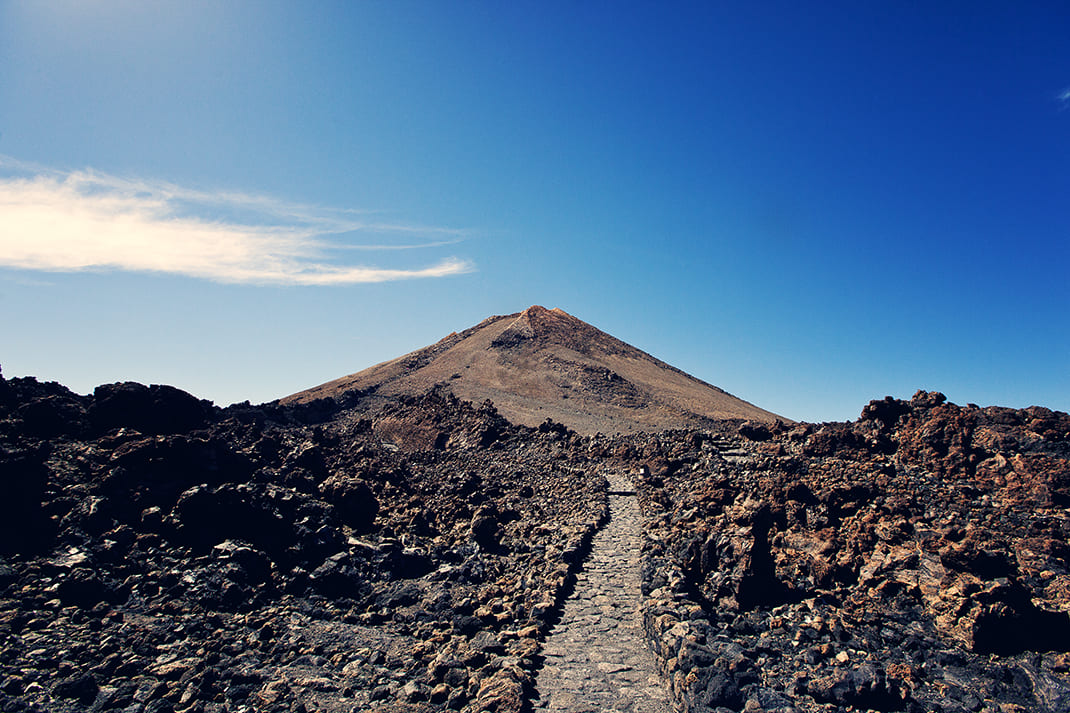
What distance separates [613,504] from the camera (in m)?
22.4

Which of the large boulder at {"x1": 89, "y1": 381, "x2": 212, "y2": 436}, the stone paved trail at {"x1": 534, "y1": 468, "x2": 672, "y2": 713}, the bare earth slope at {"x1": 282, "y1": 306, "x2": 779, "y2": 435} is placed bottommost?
the stone paved trail at {"x1": 534, "y1": 468, "x2": 672, "y2": 713}

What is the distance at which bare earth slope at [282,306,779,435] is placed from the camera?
56.7m

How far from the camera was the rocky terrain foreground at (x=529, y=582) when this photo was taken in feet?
24.6

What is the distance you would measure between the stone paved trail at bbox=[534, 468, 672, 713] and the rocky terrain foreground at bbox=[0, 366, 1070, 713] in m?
0.06

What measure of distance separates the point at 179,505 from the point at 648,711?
34.4 feet

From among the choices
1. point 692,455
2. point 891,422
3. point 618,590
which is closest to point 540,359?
point 692,455

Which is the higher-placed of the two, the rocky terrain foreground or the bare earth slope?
the bare earth slope

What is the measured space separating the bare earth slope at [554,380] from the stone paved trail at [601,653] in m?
37.3

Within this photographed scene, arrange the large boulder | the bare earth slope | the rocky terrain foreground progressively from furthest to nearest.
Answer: the bare earth slope → the large boulder → the rocky terrain foreground

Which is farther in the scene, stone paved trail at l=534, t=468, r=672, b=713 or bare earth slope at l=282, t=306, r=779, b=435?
bare earth slope at l=282, t=306, r=779, b=435

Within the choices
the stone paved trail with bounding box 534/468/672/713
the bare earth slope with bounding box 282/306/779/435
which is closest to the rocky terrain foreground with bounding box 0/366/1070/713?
the stone paved trail with bounding box 534/468/672/713

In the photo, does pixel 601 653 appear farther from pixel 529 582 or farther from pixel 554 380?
pixel 554 380

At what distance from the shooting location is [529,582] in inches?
467

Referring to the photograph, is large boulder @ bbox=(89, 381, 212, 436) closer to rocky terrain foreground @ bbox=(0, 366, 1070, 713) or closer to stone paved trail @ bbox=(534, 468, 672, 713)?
rocky terrain foreground @ bbox=(0, 366, 1070, 713)
